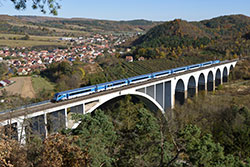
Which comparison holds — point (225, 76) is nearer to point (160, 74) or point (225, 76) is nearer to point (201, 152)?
point (160, 74)

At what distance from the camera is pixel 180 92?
32.5m

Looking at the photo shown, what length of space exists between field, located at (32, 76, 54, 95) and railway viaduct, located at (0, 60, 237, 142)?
13.4m

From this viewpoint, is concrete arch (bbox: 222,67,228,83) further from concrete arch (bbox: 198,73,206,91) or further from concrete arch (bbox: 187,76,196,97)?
concrete arch (bbox: 187,76,196,97)

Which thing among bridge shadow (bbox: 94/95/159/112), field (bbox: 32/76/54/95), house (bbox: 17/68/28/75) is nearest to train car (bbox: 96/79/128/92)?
bridge shadow (bbox: 94/95/159/112)

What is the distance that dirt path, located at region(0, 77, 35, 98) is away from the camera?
29.2 meters

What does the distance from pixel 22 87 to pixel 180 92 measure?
65.5 feet

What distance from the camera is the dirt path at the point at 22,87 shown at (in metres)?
29.2

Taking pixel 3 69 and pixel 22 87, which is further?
pixel 3 69

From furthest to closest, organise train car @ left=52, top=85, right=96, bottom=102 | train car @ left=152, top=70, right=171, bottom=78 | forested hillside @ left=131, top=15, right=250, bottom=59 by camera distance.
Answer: forested hillside @ left=131, top=15, right=250, bottom=59
train car @ left=152, top=70, right=171, bottom=78
train car @ left=52, top=85, right=96, bottom=102

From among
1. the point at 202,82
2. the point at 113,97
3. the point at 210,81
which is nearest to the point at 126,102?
the point at 113,97

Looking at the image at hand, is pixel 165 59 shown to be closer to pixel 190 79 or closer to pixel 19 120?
pixel 190 79

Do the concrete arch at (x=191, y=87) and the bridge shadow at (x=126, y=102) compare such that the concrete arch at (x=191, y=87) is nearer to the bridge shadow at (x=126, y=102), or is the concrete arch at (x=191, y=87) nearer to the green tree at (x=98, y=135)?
the bridge shadow at (x=126, y=102)

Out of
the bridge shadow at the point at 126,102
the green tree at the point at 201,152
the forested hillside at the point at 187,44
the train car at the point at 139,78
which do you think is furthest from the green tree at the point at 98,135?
the forested hillside at the point at 187,44

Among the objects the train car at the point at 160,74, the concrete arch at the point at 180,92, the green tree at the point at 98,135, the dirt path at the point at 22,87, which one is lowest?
the concrete arch at the point at 180,92
